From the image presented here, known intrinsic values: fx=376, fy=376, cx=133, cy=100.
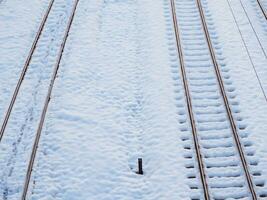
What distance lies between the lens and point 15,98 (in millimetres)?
11672

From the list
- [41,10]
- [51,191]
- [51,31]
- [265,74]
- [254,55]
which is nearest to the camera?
Result: [51,191]

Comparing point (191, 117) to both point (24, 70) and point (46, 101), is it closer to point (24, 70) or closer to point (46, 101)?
point (46, 101)

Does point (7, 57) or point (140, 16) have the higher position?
point (140, 16)

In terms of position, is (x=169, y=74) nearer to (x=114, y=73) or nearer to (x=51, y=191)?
(x=114, y=73)

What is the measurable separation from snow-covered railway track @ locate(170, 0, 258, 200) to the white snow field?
0.04 metres

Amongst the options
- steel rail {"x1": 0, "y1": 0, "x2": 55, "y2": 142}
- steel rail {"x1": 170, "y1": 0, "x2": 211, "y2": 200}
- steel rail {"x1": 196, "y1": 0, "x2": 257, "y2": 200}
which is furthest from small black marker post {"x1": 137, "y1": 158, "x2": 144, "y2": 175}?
steel rail {"x1": 0, "y1": 0, "x2": 55, "y2": 142}

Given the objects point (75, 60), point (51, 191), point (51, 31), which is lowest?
point (51, 191)

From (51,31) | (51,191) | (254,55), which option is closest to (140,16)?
(51,31)

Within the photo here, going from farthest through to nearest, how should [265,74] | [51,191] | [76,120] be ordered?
[265,74], [76,120], [51,191]

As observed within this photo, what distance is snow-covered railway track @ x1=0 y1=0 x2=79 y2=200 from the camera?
954cm

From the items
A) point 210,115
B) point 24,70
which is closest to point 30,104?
point 24,70

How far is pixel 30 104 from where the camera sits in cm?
1160

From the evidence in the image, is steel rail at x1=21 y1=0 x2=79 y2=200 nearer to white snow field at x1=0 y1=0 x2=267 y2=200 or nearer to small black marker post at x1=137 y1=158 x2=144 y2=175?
white snow field at x1=0 y1=0 x2=267 y2=200

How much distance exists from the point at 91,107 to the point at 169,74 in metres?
2.94
